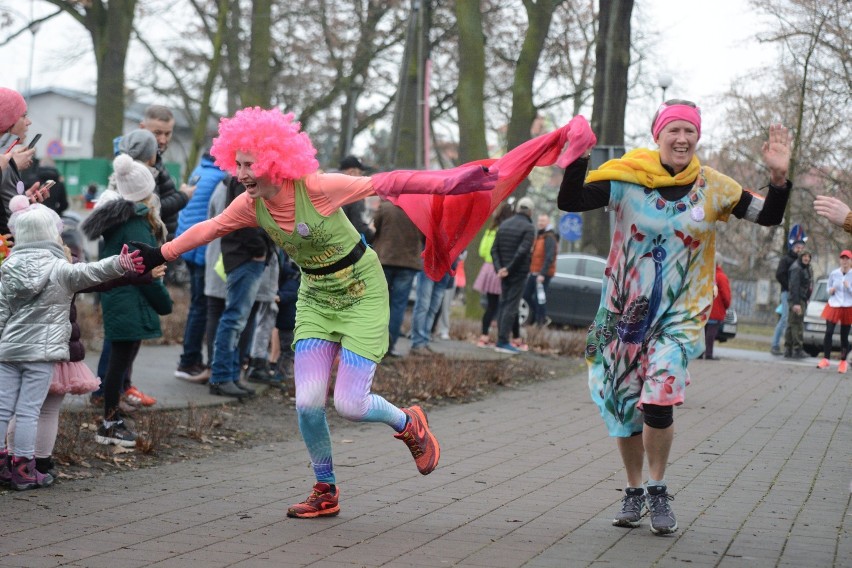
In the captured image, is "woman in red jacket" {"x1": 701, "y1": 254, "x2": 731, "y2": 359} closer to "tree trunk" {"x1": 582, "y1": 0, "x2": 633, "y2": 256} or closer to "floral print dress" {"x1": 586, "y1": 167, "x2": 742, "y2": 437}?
"tree trunk" {"x1": 582, "y1": 0, "x2": 633, "y2": 256}

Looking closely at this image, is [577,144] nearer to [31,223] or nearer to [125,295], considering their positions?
[31,223]

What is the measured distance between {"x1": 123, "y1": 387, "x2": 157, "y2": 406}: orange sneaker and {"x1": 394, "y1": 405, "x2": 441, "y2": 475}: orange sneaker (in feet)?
11.0

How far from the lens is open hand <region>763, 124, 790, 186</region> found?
18.9 feet

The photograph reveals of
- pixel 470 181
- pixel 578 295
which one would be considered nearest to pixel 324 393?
pixel 470 181

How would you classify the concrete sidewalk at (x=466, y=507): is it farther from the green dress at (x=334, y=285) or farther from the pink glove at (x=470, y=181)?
the pink glove at (x=470, y=181)

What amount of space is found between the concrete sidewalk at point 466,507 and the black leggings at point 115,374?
0.72m

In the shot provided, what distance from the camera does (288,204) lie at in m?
6.05

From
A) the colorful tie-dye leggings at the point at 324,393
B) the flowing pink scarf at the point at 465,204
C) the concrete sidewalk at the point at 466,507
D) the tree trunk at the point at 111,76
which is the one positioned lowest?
the concrete sidewalk at the point at 466,507

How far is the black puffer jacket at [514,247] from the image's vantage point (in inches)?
Result: 609

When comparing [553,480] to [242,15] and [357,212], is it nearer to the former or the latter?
[357,212]

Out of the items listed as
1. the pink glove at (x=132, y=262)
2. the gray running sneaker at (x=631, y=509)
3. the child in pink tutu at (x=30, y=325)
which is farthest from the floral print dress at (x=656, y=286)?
the child in pink tutu at (x=30, y=325)

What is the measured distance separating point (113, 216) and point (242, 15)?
79.3 ft

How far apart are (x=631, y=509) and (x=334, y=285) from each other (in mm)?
1891

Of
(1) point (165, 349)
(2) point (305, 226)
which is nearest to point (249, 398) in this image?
(1) point (165, 349)
